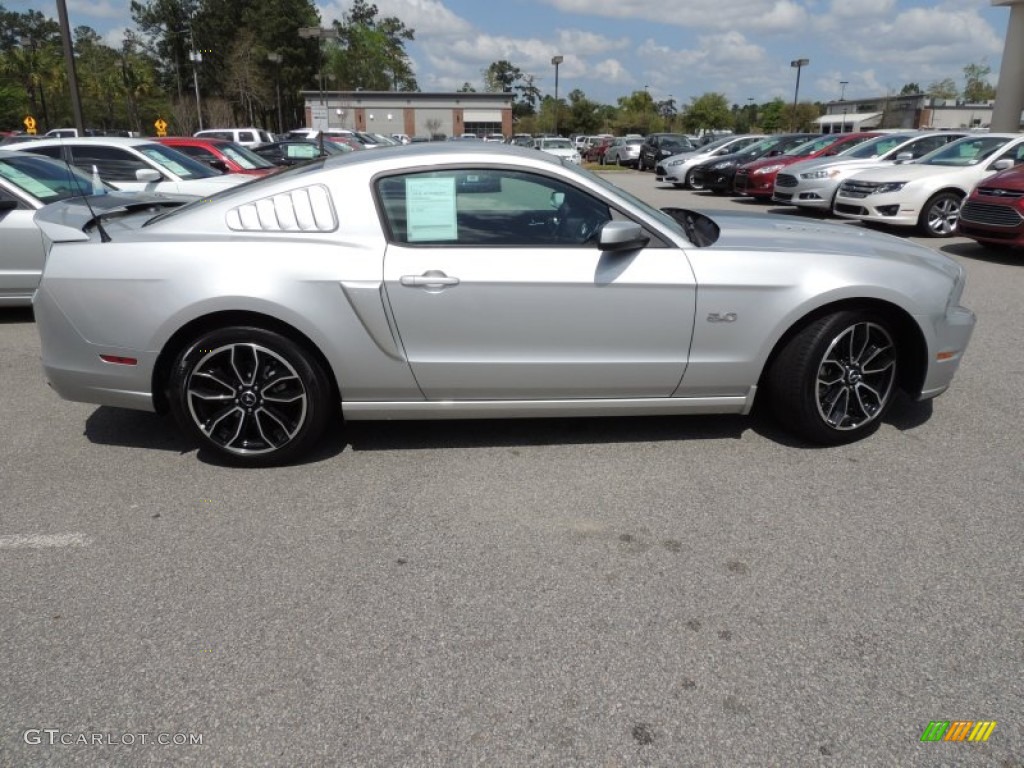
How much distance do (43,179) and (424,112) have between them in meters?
77.7

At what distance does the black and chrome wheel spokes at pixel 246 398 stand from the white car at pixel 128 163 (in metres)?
6.25

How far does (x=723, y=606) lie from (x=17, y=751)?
220 cm

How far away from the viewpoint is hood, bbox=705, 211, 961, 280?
3.80 meters

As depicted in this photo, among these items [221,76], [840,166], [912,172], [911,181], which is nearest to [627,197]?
[911,181]

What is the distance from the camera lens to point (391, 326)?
139 inches

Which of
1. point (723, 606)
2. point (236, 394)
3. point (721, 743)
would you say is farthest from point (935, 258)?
point (236, 394)

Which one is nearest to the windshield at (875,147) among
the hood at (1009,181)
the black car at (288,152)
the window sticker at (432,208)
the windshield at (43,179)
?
the hood at (1009,181)

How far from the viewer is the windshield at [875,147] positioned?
1516cm

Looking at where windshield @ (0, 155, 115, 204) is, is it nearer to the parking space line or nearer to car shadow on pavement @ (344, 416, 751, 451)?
car shadow on pavement @ (344, 416, 751, 451)

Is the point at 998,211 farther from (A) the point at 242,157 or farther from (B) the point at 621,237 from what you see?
(A) the point at 242,157

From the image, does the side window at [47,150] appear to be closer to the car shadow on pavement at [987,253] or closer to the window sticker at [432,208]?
the window sticker at [432,208]

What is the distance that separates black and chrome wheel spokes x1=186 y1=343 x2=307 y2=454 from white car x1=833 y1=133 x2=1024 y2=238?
10900mm

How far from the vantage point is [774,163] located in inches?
670

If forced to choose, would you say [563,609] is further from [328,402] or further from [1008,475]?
[1008,475]
